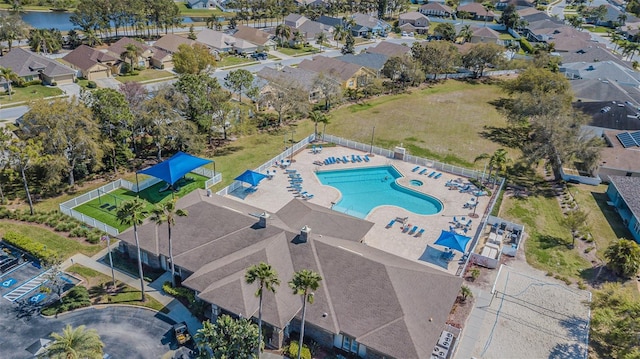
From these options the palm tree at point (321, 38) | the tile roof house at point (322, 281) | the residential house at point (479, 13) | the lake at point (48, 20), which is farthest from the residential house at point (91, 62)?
the residential house at point (479, 13)

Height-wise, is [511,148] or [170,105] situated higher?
[170,105]

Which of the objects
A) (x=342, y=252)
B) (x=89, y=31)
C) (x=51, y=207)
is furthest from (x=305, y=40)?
(x=342, y=252)

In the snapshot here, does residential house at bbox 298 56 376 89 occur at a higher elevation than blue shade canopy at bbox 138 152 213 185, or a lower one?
higher

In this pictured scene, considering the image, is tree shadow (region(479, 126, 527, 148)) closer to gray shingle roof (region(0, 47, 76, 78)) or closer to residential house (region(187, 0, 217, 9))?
gray shingle roof (region(0, 47, 76, 78))

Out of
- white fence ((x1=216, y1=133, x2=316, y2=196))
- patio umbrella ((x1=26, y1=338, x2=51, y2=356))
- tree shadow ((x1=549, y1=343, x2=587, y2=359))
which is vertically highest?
tree shadow ((x1=549, y1=343, x2=587, y2=359))

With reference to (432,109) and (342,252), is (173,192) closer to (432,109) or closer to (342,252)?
(342,252)

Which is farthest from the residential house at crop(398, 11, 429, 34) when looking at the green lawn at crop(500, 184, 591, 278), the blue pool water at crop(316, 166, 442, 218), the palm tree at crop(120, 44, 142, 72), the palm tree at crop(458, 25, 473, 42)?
the green lawn at crop(500, 184, 591, 278)

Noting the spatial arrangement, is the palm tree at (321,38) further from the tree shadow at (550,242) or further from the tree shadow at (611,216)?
the tree shadow at (550,242)
